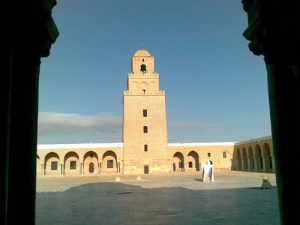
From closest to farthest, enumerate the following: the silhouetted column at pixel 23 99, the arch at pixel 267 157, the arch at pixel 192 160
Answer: the silhouetted column at pixel 23 99 → the arch at pixel 267 157 → the arch at pixel 192 160

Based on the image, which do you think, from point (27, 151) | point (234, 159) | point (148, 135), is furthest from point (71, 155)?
point (27, 151)

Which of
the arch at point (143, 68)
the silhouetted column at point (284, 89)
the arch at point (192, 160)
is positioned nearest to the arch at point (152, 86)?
the arch at point (143, 68)

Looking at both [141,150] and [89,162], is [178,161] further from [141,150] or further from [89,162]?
[89,162]

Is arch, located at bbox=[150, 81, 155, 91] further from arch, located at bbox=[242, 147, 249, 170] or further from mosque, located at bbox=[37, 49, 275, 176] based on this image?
arch, located at bbox=[242, 147, 249, 170]

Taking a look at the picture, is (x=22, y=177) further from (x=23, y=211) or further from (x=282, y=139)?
(x=282, y=139)

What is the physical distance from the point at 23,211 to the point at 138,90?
38603 millimetres

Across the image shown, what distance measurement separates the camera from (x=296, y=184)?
343cm

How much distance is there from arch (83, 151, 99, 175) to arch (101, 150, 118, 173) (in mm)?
1093

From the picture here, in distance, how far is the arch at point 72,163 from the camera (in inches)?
1651

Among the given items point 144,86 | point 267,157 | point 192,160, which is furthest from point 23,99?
point 192,160

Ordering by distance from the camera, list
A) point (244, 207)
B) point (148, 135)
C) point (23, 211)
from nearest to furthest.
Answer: point (23, 211)
point (244, 207)
point (148, 135)

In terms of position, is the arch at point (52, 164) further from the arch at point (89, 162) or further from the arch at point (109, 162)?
the arch at point (109, 162)

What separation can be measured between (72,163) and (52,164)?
2.56 metres

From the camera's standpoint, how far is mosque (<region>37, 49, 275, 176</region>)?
3994 centimetres
